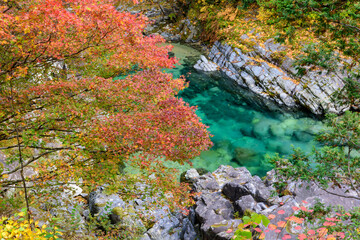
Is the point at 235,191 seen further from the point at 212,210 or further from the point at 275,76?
the point at 275,76

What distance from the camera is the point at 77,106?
20.4 feet

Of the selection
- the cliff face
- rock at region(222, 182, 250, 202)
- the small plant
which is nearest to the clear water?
the cliff face

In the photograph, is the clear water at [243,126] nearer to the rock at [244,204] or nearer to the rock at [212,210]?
the rock at [212,210]

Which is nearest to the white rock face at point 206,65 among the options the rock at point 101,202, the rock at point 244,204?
the rock at point 244,204

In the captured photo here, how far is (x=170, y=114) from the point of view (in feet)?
22.7

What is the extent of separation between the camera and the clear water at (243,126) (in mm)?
13398

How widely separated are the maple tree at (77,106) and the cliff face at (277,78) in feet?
43.2

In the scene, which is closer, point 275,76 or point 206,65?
point 275,76

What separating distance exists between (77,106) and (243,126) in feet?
41.0

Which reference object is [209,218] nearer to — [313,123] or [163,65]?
[163,65]

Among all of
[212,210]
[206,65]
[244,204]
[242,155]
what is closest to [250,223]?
[244,204]

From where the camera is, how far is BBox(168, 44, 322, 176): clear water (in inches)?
527

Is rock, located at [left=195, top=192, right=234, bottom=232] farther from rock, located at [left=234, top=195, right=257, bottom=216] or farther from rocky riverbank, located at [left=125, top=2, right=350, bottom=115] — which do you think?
rocky riverbank, located at [left=125, top=2, right=350, bottom=115]

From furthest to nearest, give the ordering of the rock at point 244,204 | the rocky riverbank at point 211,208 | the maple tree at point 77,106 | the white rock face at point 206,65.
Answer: the white rock face at point 206,65 < the rock at point 244,204 < the rocky riverbank at point 211,208 < the maple tree at point 77,106
